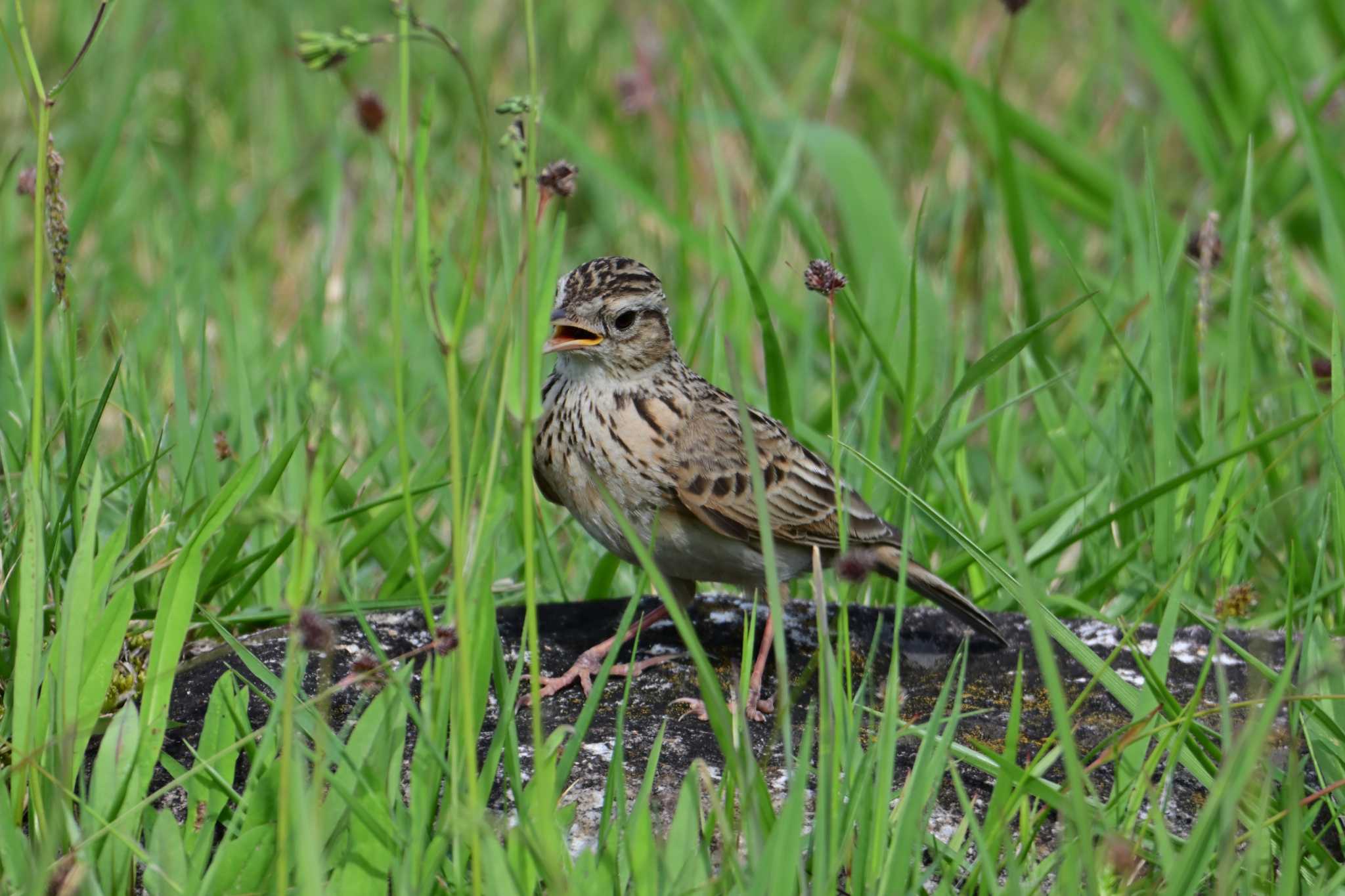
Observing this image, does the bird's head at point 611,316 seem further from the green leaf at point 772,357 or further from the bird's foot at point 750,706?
the bird's foot at point 750,706

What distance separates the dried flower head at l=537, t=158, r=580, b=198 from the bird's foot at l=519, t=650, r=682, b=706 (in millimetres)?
1606

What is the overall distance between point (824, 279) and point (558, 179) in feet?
2.49

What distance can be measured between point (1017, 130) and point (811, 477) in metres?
3.43

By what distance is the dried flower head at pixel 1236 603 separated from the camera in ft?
14.4

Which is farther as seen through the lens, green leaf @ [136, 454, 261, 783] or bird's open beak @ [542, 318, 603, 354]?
bird's open beak @ [542, 318, 603, 354]

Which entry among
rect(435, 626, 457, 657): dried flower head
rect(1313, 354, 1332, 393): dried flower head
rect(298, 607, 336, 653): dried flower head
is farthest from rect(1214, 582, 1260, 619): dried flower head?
rect(298, 607, 336, 653): dried flower head

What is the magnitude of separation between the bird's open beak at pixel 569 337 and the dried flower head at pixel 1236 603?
184 centimetres

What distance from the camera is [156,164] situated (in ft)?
25.8

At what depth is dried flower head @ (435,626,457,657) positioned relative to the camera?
250 cm

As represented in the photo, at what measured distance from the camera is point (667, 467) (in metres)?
4.23

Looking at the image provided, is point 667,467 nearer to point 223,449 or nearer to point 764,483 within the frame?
point 764,483

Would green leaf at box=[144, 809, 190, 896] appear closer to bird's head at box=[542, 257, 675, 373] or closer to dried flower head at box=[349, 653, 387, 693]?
dried flower head at box=[349, 653, 387, 693]

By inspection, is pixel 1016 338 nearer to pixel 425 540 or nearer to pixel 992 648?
pixel 992 648

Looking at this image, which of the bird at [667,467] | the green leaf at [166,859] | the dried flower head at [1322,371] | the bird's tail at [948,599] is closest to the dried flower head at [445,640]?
the green leaf at [166,859]
